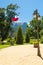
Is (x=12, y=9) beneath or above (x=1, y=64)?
above

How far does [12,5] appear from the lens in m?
64.5

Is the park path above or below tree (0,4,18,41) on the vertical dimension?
below

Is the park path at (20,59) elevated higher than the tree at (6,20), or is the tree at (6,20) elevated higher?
the tree at (6,20)

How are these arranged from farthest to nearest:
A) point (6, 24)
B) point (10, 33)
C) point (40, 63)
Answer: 1. point (10, 33)
2. point (6, 24)
3. point (40, 63)

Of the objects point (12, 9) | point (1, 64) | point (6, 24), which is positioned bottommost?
point (1, 64)

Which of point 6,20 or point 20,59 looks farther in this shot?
point 6,20

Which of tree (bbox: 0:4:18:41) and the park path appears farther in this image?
tree (bbox: 0:4:18:41)

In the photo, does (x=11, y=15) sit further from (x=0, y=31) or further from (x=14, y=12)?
(x=0, y=31)

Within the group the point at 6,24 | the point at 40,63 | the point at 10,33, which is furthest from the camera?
the point at 10,33

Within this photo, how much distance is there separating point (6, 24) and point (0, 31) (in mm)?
2499

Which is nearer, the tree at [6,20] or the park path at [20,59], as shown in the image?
the park path at [20,59]

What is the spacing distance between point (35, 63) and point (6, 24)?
47.6 metres

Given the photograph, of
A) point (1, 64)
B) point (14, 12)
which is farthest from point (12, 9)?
point (1, 64)

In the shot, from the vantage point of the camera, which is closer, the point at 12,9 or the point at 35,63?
the point at 35,63
